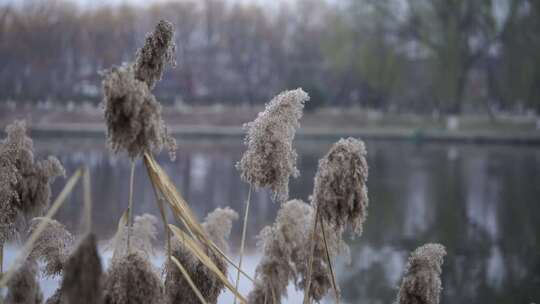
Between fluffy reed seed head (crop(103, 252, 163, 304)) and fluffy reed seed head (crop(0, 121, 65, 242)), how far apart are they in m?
0.80

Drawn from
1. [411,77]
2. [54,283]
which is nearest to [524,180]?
[54,283]

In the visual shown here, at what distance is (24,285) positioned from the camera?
10.3ft

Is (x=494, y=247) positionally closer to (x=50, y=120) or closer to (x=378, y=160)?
(x=378, y=160)

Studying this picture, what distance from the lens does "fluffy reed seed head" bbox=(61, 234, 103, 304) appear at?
217cm

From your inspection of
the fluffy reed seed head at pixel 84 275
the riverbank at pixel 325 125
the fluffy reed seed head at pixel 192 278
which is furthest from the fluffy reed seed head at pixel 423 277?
the riverbank at pixel 325 125

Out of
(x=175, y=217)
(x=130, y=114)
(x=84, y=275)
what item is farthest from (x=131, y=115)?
(x=175, y=217)

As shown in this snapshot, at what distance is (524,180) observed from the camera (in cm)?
2027

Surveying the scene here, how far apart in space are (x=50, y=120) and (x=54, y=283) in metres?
35.0

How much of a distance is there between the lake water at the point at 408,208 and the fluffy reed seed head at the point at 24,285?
0.62 meters

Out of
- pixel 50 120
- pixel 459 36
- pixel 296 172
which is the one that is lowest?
pixel 50 120

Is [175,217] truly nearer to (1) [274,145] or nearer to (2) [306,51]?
(1) [274,145]

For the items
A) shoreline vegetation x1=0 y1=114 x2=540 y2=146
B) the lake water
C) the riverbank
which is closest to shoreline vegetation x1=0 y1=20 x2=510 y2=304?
the lake water

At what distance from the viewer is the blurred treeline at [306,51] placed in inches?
1496

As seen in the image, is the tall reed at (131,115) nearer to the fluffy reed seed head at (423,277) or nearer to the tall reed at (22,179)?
the tall reed at (22,179)
